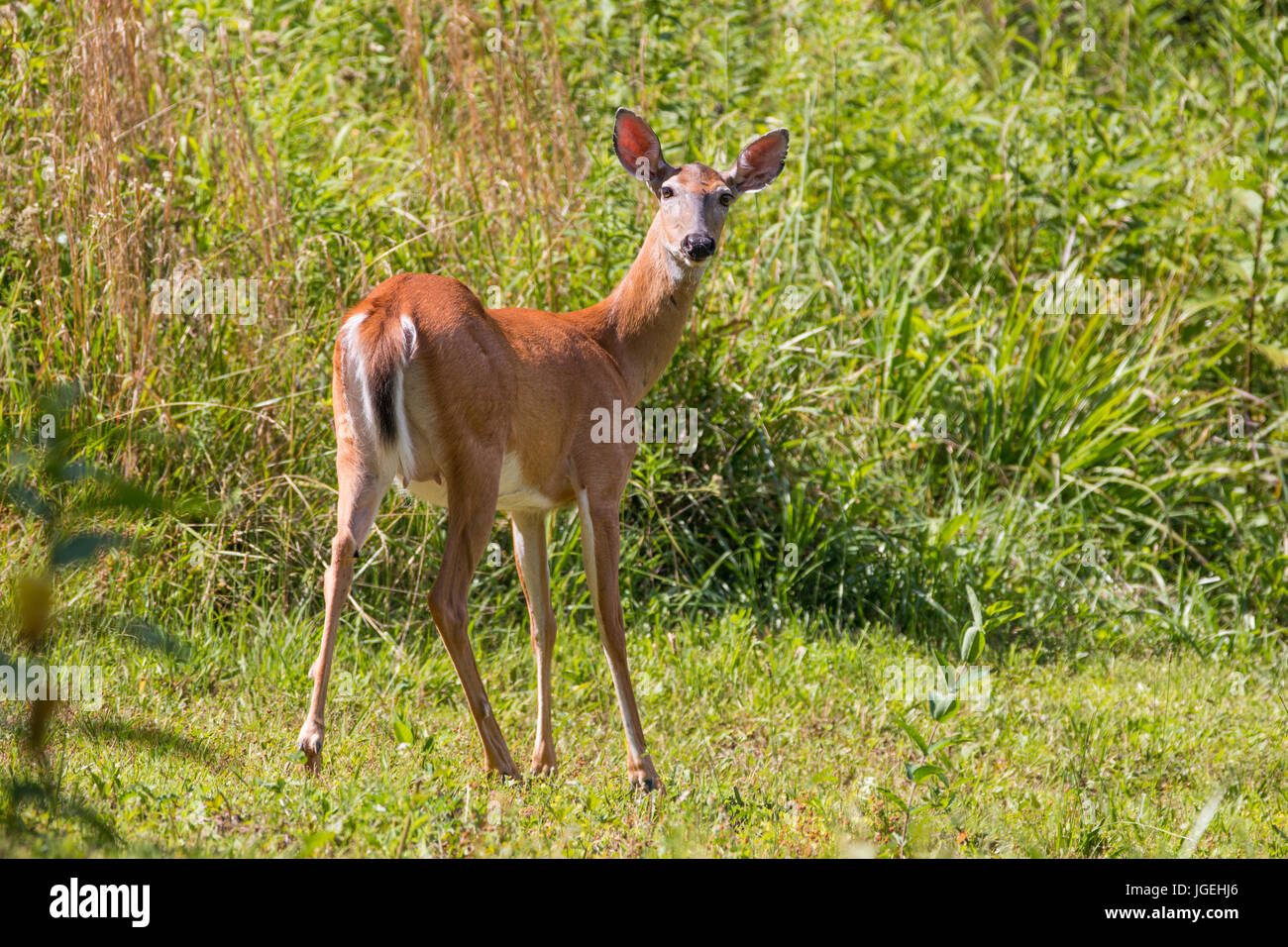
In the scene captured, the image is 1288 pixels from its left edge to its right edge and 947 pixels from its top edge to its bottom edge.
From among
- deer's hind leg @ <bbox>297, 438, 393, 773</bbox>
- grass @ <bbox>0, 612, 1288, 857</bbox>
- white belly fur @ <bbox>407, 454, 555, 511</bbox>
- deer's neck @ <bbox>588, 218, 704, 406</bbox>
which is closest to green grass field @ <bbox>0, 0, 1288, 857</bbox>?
grass @ <bbox>0, 612, 1288, 857</bbox>

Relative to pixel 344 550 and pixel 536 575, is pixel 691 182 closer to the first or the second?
pixel 536 575

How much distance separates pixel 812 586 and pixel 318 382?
93.1 inches

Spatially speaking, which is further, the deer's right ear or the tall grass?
the tall grass

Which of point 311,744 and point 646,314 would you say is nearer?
point 311,744

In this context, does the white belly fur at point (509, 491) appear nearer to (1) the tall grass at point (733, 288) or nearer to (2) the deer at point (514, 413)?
(2) the deer at point (514, 413)

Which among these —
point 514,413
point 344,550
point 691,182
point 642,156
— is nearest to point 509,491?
point 514,413

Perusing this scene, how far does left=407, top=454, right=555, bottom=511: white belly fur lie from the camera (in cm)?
437

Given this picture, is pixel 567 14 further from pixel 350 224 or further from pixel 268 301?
pixel 268 301

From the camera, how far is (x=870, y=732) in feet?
17.1

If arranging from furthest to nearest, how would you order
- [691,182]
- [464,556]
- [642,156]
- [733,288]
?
1. [733,288]
2. [642,156]
3. [691,182]
4. [464,556]

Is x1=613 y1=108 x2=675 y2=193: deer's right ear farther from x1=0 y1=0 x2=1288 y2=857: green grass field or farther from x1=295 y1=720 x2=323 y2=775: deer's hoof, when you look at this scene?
x1=295 y1=720 x2=323 y2=775: deer's hoof

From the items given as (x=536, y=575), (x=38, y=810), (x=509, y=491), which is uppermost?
(x=509, y=491)

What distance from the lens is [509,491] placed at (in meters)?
4.57

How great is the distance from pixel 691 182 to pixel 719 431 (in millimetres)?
1495
